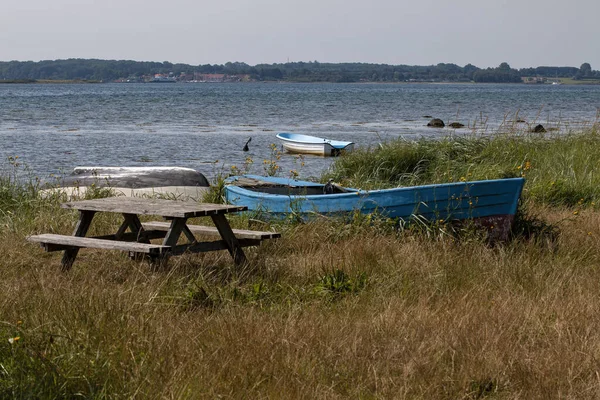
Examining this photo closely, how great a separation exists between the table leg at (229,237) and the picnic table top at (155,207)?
0.10 m

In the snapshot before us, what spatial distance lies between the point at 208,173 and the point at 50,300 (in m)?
16.5

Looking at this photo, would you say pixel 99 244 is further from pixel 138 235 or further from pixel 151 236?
pixel 151 236

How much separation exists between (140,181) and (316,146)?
15571mm

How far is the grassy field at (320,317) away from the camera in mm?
4188

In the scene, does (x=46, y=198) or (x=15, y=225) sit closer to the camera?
(x=15, y=225)

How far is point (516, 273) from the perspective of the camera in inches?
267

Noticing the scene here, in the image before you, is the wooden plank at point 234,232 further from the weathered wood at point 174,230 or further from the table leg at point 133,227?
the weathered wood at point 174,230

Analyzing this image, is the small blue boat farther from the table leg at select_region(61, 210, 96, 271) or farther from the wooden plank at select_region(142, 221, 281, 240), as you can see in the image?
the table leg at select_region(61, 210, 96, 271)

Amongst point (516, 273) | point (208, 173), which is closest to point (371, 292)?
point (516, 273)

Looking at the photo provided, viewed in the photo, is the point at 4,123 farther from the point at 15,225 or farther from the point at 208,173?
the point at 15,225

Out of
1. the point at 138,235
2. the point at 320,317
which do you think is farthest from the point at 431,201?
the point at 320,317

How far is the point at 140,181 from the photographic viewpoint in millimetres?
12945

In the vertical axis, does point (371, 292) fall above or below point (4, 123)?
above

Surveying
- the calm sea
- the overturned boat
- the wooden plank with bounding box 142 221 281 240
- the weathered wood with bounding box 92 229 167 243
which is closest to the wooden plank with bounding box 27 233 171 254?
the weathered wood with bounding box 92 229 167 243
